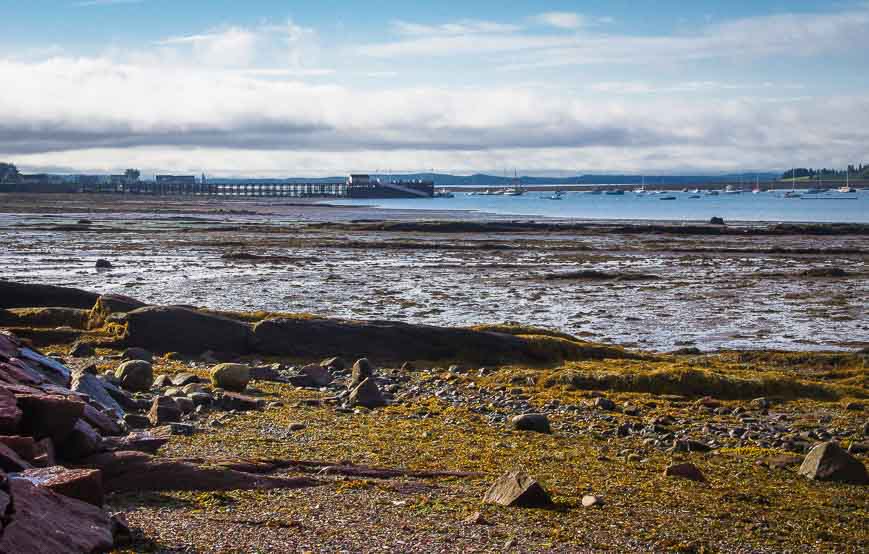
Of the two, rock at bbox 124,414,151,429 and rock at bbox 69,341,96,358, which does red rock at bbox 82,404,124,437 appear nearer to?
rock at bbox 124,414,151,429

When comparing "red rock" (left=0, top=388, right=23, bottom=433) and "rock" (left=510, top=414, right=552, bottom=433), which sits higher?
"red rock" (left=0, top=388, right=23, bottom=433)

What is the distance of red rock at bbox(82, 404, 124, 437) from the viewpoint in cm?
1256

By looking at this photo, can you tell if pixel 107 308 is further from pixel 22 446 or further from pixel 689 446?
pixel 689 446

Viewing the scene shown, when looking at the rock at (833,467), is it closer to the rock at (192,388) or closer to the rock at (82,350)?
the rock at (192,388)

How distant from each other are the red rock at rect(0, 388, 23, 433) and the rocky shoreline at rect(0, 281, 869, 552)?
0.08ft

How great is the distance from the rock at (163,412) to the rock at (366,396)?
3.45 m

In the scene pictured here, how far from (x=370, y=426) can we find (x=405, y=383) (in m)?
4.53

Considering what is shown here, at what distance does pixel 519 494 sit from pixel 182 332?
1394cm

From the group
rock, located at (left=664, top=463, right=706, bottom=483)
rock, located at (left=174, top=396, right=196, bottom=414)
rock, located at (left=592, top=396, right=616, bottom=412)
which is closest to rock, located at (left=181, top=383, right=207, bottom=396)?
rock, located at (left=174, top=396, right=196, bottom=414)

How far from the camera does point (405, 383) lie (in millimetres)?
19812

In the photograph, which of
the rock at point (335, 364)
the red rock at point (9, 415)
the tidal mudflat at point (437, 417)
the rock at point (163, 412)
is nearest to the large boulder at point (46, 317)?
the tidal mudflat at point (437, 417)

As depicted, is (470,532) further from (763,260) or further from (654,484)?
(763,260)

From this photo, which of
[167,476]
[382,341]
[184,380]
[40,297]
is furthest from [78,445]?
[40,297]

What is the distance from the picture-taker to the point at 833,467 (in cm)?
1285
